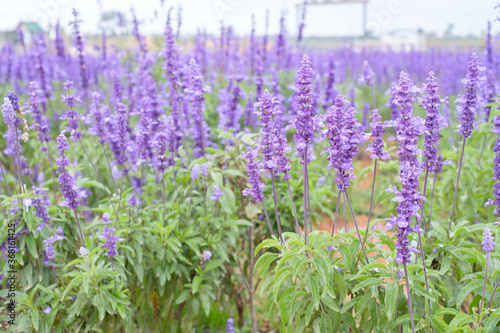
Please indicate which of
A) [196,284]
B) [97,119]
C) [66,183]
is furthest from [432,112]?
[97,119]

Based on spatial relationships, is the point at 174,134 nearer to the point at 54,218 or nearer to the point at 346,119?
the point at 54,218

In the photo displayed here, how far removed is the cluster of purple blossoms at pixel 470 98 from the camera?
2.59m

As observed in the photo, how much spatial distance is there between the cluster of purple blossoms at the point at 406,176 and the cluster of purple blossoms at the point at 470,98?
0.46 metres

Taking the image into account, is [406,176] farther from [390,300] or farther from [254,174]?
[254,174]

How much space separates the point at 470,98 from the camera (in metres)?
2.61

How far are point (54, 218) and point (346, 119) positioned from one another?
7.00ft

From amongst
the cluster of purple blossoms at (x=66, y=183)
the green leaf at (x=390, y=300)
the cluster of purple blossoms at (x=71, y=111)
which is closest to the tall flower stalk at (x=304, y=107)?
the green leaf at (x=390, y=300)

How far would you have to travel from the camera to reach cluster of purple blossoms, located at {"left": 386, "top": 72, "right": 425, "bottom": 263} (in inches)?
79.3

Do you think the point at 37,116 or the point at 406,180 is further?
the point at 37,116

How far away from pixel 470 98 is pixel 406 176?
0.93 metres

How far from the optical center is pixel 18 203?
3047mm

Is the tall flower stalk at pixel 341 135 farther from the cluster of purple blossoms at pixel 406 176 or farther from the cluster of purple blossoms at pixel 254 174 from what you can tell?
the cluster of purple blossoms at pixel 254 174

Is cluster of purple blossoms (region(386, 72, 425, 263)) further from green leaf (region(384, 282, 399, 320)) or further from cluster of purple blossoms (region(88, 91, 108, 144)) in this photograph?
cluster of purple blossoms (region(88, 91, 108, 144))

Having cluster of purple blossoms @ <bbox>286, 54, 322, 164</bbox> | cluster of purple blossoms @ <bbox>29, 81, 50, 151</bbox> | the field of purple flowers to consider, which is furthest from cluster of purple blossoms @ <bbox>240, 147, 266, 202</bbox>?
cluster of purple blossoms @ <bbox>29, 81, 50, 151</bbox>
